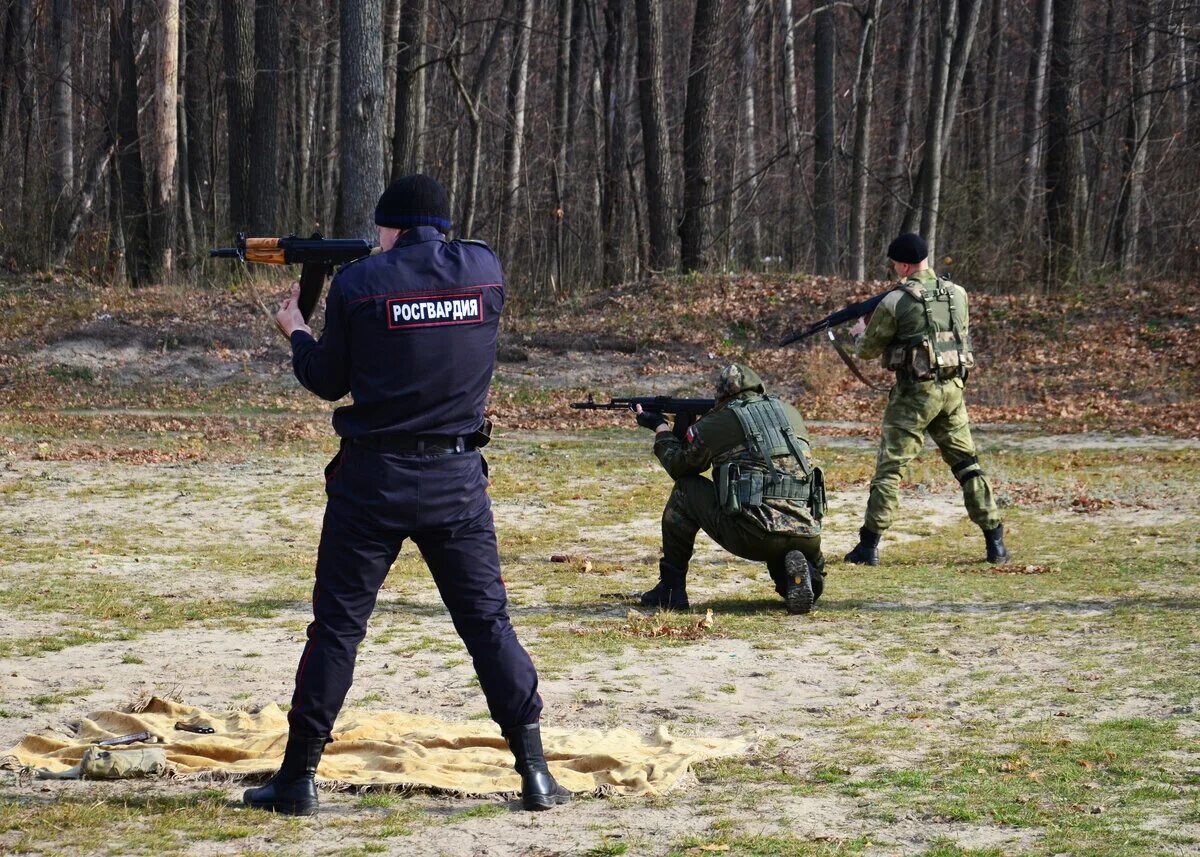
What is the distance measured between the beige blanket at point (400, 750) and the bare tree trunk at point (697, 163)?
810 inches

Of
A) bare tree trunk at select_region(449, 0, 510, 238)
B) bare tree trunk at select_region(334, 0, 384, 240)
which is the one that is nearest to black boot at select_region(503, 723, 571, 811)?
bare tree trunk at select_region(334, 0, 384, 240)

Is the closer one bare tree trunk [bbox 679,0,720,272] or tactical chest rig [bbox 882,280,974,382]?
tactical chest rig [bbox 882,280,974,382]

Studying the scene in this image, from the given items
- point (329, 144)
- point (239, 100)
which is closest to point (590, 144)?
point (329, 144)

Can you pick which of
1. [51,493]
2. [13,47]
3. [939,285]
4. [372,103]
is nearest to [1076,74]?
[372,103]

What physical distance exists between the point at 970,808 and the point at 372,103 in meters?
17.6

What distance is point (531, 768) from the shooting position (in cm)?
469

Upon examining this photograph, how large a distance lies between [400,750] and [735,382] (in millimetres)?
3347

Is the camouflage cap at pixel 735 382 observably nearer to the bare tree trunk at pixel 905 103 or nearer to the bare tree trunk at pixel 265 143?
the bare tree trunk at pixel 265 143

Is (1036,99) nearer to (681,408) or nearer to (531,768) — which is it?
(681,408)

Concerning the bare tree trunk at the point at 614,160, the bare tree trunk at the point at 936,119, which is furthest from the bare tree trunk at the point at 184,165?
the bare tree trunk at the point at 936,119

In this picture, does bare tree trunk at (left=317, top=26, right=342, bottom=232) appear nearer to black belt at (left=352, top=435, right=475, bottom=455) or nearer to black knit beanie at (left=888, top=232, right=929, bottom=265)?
black knit beanie at (left=888, top=232, right=929, bottom=265)

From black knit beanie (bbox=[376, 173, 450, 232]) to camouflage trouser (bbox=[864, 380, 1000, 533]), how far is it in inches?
214

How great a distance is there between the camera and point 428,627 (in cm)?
781

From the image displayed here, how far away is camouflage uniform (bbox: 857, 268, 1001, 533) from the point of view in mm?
9562
